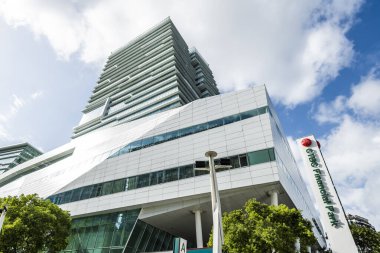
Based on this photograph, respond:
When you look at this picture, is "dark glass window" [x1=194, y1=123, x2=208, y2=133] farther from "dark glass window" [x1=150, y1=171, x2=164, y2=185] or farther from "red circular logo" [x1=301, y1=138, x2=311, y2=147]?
"red circular logo" [x1=301, y1=138, x2=311, y2=147]

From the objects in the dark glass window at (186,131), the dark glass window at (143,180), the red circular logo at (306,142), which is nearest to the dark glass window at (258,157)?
Result: the red circular logo at (306,142)

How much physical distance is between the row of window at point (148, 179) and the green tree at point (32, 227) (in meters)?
8.56

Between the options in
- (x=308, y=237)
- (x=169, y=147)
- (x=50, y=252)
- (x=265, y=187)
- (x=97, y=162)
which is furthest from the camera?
(x=97, y=162)

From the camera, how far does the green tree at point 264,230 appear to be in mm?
15367

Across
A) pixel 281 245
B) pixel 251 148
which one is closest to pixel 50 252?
pixel 281 245

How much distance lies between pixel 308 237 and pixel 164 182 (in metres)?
15.5

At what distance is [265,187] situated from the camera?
2402 cm

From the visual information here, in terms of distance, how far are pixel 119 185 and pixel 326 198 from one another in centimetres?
2226

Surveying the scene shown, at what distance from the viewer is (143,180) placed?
29.8 meters

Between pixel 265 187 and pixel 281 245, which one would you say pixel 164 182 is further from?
pixel 281 245

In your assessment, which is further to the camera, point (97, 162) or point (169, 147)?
point (97, 162)

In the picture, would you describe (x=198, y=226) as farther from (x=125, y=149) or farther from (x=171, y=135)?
(x=125, y=149)

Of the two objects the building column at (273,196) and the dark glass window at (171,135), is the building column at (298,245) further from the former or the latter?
the dark glass window at (171,135)

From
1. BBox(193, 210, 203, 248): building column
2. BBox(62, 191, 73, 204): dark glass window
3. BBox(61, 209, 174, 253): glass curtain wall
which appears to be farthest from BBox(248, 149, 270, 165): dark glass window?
BBox(62, 191, 73, 204): dark glass window
